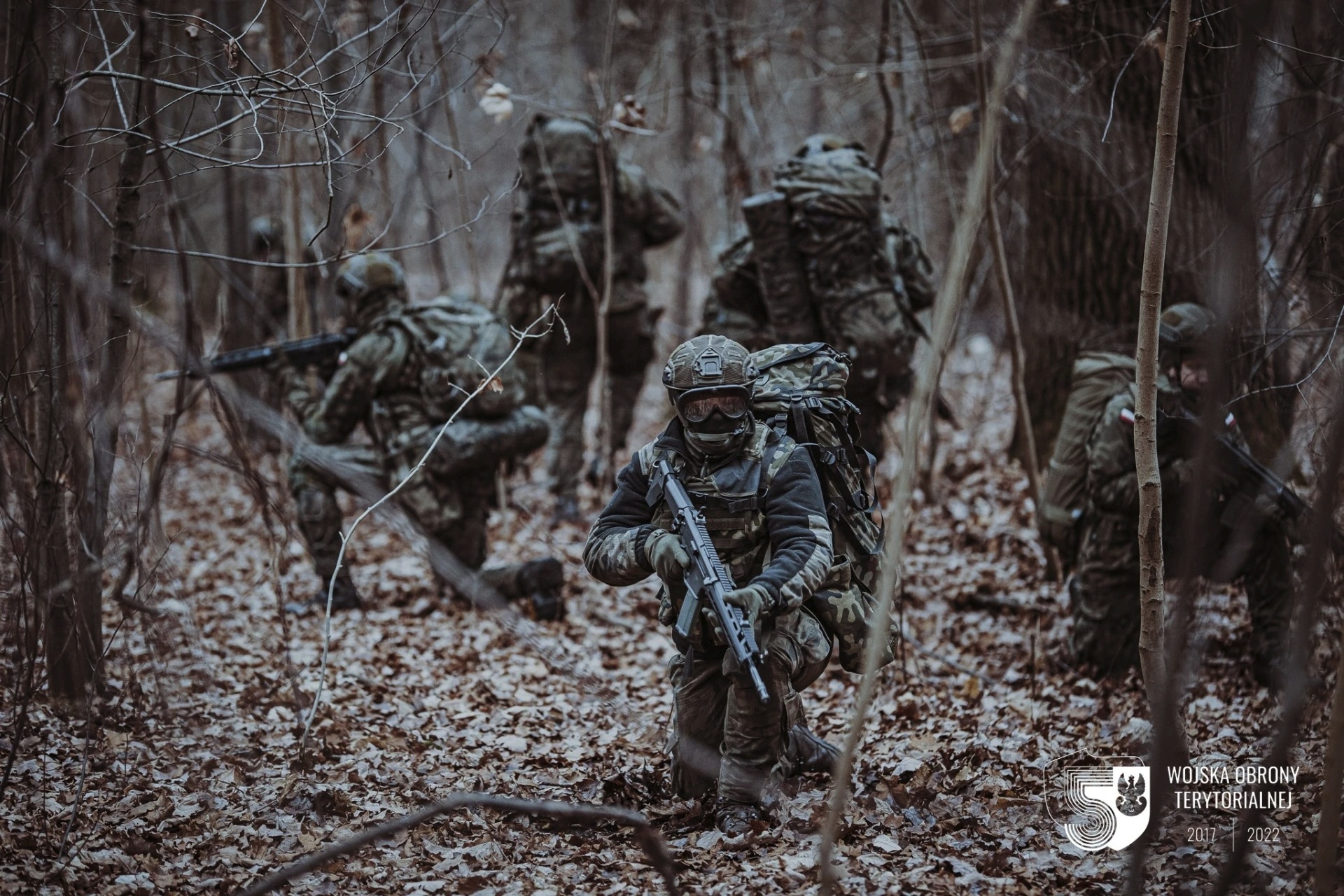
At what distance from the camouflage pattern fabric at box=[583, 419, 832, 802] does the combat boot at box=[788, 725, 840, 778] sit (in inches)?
5.7

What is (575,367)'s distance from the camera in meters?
10.2

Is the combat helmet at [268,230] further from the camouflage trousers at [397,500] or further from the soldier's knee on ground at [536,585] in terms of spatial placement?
the soldier's knee on ground at [536,585]

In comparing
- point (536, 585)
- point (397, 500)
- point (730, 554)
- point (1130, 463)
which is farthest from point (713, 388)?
point (397, 500)

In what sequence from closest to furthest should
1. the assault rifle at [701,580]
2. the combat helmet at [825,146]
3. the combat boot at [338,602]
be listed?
the assault rifle at [701,580] → the combat helmet at [825,146] → the combat boot at [338,602]

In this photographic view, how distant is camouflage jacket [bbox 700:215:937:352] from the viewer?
761cm

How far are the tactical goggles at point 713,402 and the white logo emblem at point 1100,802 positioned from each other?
80.6 inches

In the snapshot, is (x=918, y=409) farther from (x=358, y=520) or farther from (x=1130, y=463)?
(x=1130, y=463)

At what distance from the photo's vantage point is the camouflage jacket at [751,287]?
761cm

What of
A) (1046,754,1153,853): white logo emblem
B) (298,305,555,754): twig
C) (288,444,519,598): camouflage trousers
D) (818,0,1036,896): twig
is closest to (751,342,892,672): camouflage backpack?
(1046,754,1153,853): white logo emblem

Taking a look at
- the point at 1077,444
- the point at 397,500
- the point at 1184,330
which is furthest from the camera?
the point at 397,500

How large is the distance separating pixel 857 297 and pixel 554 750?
3576 millimetres

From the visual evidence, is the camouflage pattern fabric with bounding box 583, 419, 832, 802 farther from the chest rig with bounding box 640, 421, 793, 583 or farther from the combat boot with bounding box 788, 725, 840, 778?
the combat boot with bounding box 788, 725, 840, 778

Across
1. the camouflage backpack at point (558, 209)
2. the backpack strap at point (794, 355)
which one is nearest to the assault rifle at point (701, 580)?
the backpack strap at point (794, 355)

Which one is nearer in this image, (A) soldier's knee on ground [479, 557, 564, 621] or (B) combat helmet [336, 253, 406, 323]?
(A) soldier's knee on ground [479, 557, 564, 621]
